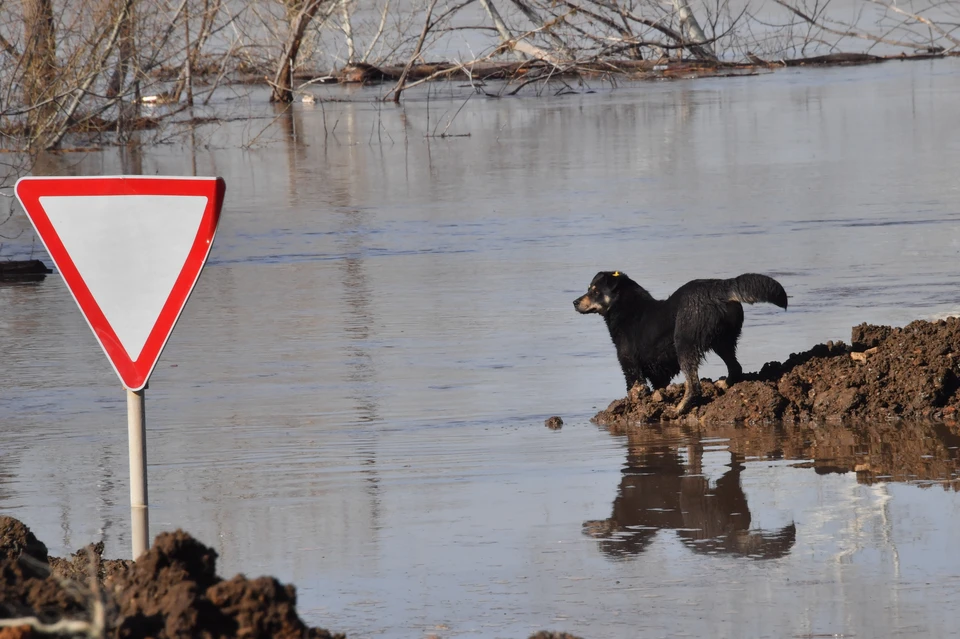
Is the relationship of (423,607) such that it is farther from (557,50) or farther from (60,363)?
(557,50)

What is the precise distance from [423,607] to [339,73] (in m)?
36.5

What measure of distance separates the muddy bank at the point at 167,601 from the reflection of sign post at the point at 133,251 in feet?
0.84

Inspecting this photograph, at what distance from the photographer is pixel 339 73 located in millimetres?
40438

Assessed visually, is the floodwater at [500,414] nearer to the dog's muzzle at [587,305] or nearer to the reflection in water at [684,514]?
the reflection in water at [684,514]

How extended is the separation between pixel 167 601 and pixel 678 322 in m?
4.97

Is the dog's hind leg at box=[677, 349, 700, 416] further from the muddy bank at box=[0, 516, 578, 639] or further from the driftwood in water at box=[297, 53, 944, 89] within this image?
the driftwood in water at box=[297, 53, 944, 89]

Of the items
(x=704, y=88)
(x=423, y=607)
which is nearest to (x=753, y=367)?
(x=423, y=607)

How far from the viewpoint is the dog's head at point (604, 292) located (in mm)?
8609

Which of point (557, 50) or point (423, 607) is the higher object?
point (557, 50)

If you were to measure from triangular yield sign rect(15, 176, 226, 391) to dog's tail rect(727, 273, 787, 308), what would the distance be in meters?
4.21

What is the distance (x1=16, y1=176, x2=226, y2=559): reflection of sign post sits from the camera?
409cm

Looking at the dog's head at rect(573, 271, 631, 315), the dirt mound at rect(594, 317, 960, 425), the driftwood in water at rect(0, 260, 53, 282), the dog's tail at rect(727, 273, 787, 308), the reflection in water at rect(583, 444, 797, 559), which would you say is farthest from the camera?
the driftwood in water at rect(0, 260, 53, 282)

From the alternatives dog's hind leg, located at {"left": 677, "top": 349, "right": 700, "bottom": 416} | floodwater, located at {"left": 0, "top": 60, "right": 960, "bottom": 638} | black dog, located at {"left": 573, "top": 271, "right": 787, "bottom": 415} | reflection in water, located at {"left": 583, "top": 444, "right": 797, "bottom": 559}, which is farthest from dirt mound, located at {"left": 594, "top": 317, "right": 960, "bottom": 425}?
reflection in water, located at {"left": 583, "top": 444, "right": 797, "bottom": 559}

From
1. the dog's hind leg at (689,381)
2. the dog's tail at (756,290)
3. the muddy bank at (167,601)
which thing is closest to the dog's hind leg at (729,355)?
the dog's hind leg at (689,381)
